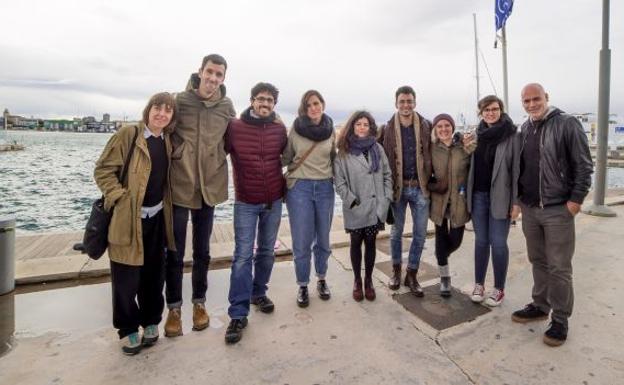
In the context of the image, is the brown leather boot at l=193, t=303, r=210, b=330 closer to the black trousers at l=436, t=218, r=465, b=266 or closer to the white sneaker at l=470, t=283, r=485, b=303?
the black trousers at l=436, t=218, r=465, b=266

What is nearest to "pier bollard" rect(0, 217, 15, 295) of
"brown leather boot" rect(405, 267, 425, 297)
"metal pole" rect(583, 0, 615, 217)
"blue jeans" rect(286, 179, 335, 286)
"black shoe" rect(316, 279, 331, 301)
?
"blue jeans" rect(286, 179, 335, 286)

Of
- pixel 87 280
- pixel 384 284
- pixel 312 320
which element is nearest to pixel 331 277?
pixel 384 284

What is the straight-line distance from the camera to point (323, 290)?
11.8 feet

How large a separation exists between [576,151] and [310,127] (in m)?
2.24

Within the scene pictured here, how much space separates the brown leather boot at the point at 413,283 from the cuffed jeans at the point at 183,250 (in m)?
2.17

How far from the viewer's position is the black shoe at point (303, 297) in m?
3.39

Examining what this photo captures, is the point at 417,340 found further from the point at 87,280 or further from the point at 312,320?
the point at 87,280

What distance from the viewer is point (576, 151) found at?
2703 mm

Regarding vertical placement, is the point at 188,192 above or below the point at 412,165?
below

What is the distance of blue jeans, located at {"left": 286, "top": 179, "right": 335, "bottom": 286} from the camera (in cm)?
329

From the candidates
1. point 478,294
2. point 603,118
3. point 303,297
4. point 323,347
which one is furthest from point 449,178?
point 603,118

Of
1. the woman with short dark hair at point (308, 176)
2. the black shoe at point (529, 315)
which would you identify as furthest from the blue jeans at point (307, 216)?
the black shoe at point (529, 315)

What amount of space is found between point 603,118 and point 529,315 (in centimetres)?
671

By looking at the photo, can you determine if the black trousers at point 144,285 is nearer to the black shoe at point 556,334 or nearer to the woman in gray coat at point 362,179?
the woman in gray coat at point 362,179
